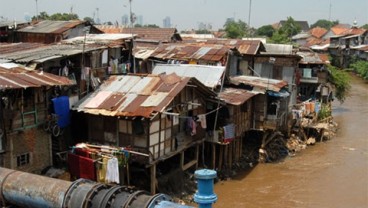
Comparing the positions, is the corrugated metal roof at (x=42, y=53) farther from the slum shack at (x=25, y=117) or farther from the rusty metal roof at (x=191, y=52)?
the rusty metal roof at (x=191, y=52)

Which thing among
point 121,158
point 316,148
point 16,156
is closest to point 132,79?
point 121,158

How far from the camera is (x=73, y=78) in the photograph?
1969 centimetres

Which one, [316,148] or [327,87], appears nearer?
[316,148]

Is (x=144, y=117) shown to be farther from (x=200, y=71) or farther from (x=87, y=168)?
(x=200, y=71)

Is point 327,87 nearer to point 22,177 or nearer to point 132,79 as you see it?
point 132,79

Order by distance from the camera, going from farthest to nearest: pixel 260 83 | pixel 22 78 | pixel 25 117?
pixel 260 83
pixel 25 117
pixel 22 78

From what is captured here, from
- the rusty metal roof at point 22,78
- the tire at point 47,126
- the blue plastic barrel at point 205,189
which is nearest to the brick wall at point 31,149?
the tire at point 47,126

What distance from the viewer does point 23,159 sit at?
16406mm

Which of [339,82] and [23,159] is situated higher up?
[339,82]

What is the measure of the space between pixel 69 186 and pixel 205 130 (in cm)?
1507

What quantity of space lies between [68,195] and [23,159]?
9.86 meters

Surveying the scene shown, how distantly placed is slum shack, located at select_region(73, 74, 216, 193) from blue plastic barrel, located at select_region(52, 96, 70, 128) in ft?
1.79

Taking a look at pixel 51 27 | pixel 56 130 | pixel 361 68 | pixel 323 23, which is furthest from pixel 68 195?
pixel 323 23

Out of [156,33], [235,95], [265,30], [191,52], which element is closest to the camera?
[235,95]
